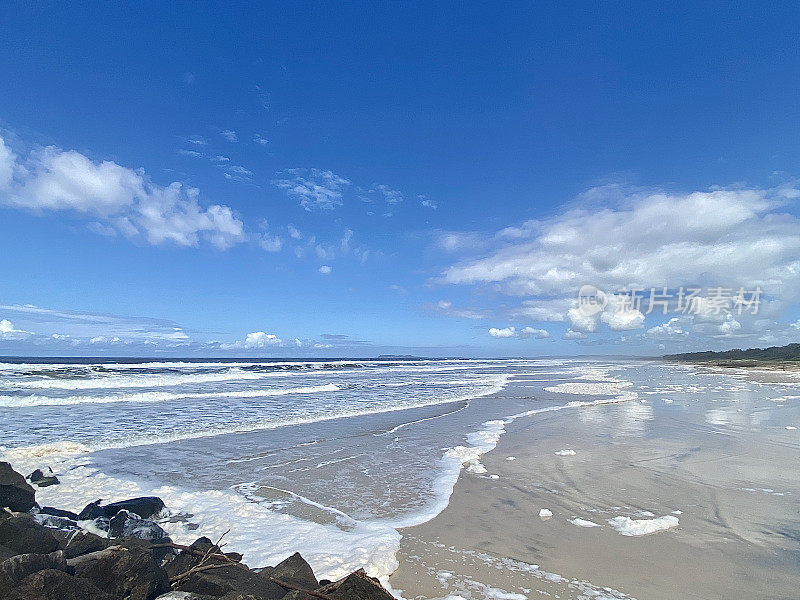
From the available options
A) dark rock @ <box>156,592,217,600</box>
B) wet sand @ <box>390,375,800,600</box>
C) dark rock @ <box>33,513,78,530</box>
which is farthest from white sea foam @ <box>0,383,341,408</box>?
dark rock @ <box>156,592,217,600</box>

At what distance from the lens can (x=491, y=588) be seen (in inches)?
176

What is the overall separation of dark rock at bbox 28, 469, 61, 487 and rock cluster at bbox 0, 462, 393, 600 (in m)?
3.61

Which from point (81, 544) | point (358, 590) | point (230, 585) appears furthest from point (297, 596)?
point (81, 544)

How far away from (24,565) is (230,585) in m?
1.55

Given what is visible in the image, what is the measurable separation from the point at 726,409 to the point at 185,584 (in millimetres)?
20357

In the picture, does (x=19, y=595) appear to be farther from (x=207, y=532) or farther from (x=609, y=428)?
(x=609, y=428)

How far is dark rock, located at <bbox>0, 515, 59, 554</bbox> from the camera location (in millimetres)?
4133

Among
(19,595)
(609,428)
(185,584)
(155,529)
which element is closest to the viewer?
(19,595)

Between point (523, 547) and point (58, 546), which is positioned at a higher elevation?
point (58, 546)

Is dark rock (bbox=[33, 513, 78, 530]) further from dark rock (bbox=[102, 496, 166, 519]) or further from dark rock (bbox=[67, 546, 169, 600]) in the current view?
dark rock (bbox=[67, 546, 169, 600])

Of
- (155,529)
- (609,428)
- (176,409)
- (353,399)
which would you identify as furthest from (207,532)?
(353,399)

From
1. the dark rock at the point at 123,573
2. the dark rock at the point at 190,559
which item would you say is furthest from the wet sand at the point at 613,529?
the dark rock at the point at 123,573

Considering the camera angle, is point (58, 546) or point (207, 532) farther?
point (207, 532)

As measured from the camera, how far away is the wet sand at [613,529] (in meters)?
4.56
